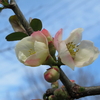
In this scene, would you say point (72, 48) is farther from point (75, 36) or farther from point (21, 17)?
point (21, 17)

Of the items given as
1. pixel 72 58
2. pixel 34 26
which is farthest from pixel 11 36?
pixel 72 58

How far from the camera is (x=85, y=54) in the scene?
47 cm

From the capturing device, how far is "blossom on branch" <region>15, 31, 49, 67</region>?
1.42 feet

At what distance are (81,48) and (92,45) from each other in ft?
0.09

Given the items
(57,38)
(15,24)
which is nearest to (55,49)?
(57,38)

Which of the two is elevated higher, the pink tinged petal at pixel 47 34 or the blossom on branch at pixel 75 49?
the pink tinged petal at pixel 47 34

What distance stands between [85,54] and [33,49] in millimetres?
123

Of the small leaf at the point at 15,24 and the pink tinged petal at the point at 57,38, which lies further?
the small leaf at the point at 15,24

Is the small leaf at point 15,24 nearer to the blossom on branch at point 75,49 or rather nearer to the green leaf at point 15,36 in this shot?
the green leaf at point 15,36

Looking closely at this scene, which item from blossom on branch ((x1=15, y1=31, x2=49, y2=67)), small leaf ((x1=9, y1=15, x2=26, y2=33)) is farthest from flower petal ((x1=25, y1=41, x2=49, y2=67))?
small leaf ((x1=9, y1=15, x2=26, y2=33))

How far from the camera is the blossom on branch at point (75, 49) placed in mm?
429

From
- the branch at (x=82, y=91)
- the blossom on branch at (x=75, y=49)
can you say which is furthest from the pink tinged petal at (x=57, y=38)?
the branch at (x=82, y=91)

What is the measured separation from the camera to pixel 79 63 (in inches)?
17.9

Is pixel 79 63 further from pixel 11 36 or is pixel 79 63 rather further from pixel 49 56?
pixel 11 36
